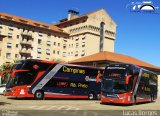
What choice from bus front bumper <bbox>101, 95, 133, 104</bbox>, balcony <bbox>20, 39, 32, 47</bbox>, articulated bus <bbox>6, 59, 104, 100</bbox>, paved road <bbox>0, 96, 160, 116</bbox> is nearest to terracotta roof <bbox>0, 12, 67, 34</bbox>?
balcony <bbox>20, 39, 32, 47</bbox>

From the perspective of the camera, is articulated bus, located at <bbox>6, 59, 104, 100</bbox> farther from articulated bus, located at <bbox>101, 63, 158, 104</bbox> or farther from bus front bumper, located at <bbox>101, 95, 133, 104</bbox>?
bus front bumper, located at <bbox>101, 95, 133, 104</bbox>

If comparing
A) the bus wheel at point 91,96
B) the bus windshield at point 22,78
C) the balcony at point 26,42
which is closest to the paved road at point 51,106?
the bus windshield at point 22,78

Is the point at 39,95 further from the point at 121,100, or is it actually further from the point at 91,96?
the point at 121,100

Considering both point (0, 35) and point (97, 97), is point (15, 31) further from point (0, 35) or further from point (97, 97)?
point (97, 97)

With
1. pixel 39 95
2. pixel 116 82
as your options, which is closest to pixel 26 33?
pixel 39 95

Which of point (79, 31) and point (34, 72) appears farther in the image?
point (79, 31)

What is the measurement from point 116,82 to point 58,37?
71569 millimetres

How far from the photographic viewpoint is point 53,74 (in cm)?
3084

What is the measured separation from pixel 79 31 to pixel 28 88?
6966cm

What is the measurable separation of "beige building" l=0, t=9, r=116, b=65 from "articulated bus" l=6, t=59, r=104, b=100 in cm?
5108

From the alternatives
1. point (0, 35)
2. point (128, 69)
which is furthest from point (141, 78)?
point (0, 35)

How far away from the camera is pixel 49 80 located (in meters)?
30.7

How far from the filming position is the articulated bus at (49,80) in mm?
29328

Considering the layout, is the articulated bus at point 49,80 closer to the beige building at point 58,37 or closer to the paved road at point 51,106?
the paved road at point 51,106
